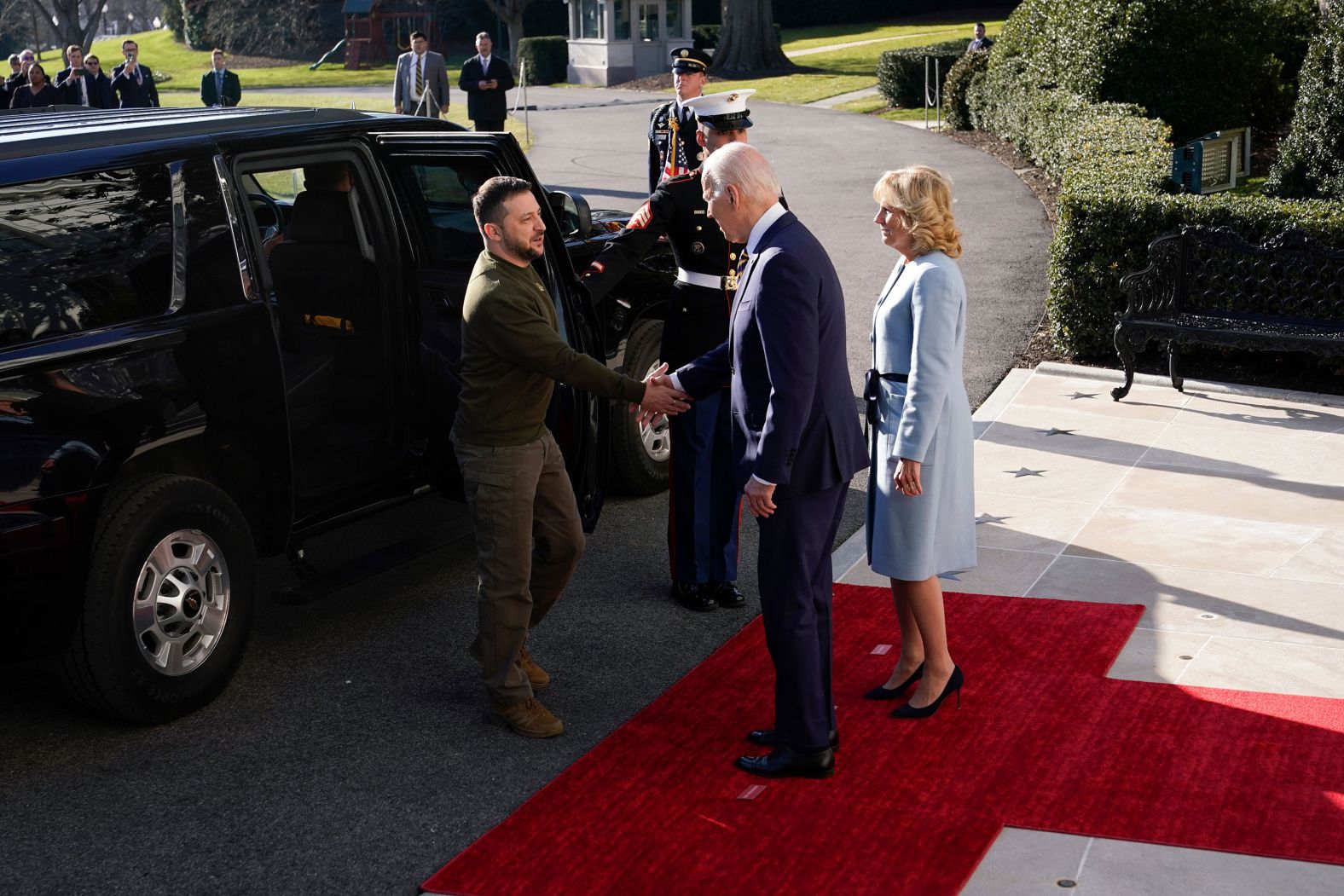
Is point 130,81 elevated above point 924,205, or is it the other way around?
point 130,81

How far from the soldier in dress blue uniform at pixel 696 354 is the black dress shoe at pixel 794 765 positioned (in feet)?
5.16

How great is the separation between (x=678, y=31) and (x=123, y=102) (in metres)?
26.3

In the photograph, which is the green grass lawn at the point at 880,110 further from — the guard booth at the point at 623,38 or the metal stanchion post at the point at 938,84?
the guard booth at the point at 623,38

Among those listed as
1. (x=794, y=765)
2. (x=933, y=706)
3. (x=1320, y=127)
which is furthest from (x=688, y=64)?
(x=1320, y=127)

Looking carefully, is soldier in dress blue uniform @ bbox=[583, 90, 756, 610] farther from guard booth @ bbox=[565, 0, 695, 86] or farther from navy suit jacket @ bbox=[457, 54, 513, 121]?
guard booth @ bbox=[565, 0, 695, 86]

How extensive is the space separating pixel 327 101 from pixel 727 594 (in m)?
36.9

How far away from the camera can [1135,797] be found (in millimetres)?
4621

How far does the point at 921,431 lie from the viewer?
495 cm

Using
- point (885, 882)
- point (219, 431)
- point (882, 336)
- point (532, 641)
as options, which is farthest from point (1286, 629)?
point (219, 431)

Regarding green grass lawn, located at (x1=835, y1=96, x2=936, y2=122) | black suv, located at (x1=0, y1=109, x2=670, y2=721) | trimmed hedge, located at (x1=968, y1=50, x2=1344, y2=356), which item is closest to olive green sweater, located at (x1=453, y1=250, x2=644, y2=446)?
black suv, located at (x1=0, y1=109, x2=670, y2=721)

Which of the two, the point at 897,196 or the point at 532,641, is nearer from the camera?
the point at 897,196

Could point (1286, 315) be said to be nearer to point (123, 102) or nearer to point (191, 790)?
point (191, 790)

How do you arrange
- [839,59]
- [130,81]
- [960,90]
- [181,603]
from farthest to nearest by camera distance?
[839,59]
[960,90]
[130,81]
[181,603]

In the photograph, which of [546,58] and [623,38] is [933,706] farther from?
[546,58]
